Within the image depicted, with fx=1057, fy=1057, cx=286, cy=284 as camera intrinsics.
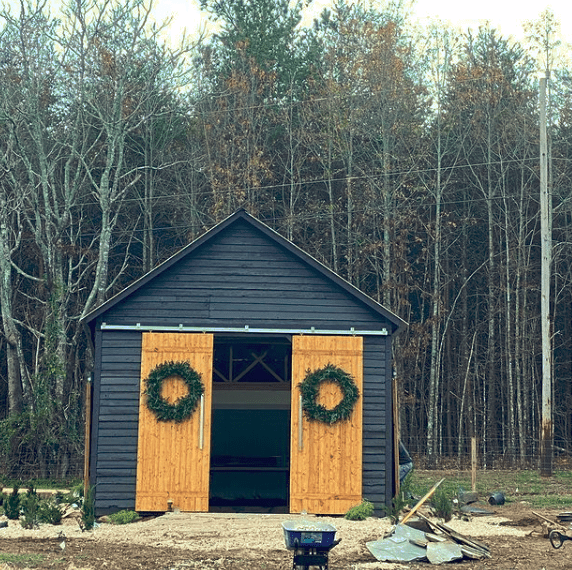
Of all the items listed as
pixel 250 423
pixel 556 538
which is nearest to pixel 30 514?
pixel 250 423

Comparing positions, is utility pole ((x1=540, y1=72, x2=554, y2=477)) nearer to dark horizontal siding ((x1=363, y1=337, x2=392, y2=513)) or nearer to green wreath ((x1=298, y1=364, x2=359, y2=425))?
dark horizontal siding ((x1=363, y1=337, x2=392, y2=513))

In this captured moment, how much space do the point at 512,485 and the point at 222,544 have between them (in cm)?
1065

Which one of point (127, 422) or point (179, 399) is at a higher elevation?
point (179, 399)

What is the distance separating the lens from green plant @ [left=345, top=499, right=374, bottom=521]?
57.8ft

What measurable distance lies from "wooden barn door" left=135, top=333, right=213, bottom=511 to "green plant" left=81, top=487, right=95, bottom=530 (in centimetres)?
90

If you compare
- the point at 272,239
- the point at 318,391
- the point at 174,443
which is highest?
the point at 272,239

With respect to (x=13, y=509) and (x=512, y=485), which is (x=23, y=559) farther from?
(x=512, y=485)

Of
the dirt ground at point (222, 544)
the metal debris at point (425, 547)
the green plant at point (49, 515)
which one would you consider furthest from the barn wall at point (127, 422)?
the metal debris at point (425, 547)

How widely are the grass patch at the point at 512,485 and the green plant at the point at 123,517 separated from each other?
18.1 ft

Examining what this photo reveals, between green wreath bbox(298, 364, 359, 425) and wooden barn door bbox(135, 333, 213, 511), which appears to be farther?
green wreath bbox(298, 364, 359, 425)

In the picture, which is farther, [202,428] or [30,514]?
[202,428]

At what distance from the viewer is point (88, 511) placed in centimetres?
1680

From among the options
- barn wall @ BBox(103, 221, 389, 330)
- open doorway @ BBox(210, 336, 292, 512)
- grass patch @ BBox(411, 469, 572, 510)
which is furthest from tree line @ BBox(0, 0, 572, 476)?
barn wall @ BBox(103, 221, 389, 330)

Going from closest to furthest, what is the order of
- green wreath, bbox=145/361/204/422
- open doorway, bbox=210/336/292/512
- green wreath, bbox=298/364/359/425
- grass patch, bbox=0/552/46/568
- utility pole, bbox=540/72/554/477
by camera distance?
grass patch, bbox=0/552/46/568
green wreath, bbox=145/361/204/422
green wreath, bbox=298/364/359/425
open doorway, bbox=210/336/292/512
utility pole, bbox=540/72/554/477
